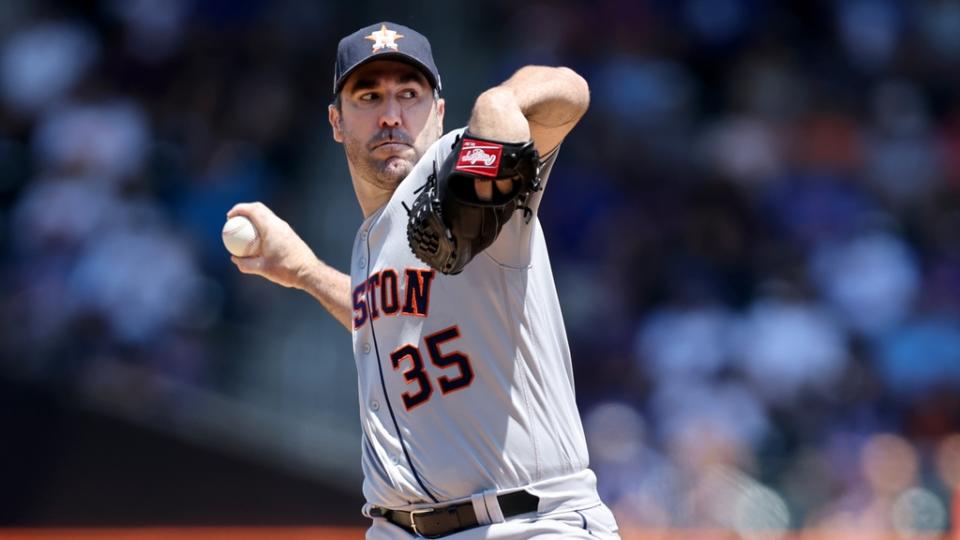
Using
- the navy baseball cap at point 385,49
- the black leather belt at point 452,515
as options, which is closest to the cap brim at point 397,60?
the navy baseball cap at point 385,49

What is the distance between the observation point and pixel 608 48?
→ 11664 millimetres

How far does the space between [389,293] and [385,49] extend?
0.66 m

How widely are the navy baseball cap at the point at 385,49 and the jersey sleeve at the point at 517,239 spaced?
0.60 meters

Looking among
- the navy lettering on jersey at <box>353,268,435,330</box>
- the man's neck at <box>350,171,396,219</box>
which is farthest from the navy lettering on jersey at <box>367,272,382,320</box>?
the man's neck at <box>350,171,396,219</box>

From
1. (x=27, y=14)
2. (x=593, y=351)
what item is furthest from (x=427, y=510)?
(x=27, y=14)

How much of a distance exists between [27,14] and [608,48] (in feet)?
16.1

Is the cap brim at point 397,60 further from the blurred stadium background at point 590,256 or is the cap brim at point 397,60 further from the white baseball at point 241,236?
the blurred stadium background at point 590,256

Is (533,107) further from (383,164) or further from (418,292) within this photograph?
(383,164)

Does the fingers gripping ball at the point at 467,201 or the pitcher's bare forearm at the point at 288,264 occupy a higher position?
the pitcher's bare forearm at the point at 288,264

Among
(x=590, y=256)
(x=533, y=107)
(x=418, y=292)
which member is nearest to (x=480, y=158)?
(x=533, y=107)

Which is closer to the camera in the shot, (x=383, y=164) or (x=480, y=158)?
(x=480, y=158)

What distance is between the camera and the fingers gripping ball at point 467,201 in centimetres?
284

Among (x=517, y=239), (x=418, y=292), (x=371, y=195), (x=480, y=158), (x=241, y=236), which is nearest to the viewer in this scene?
(x=480, y=158)

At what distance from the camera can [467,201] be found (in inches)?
114
